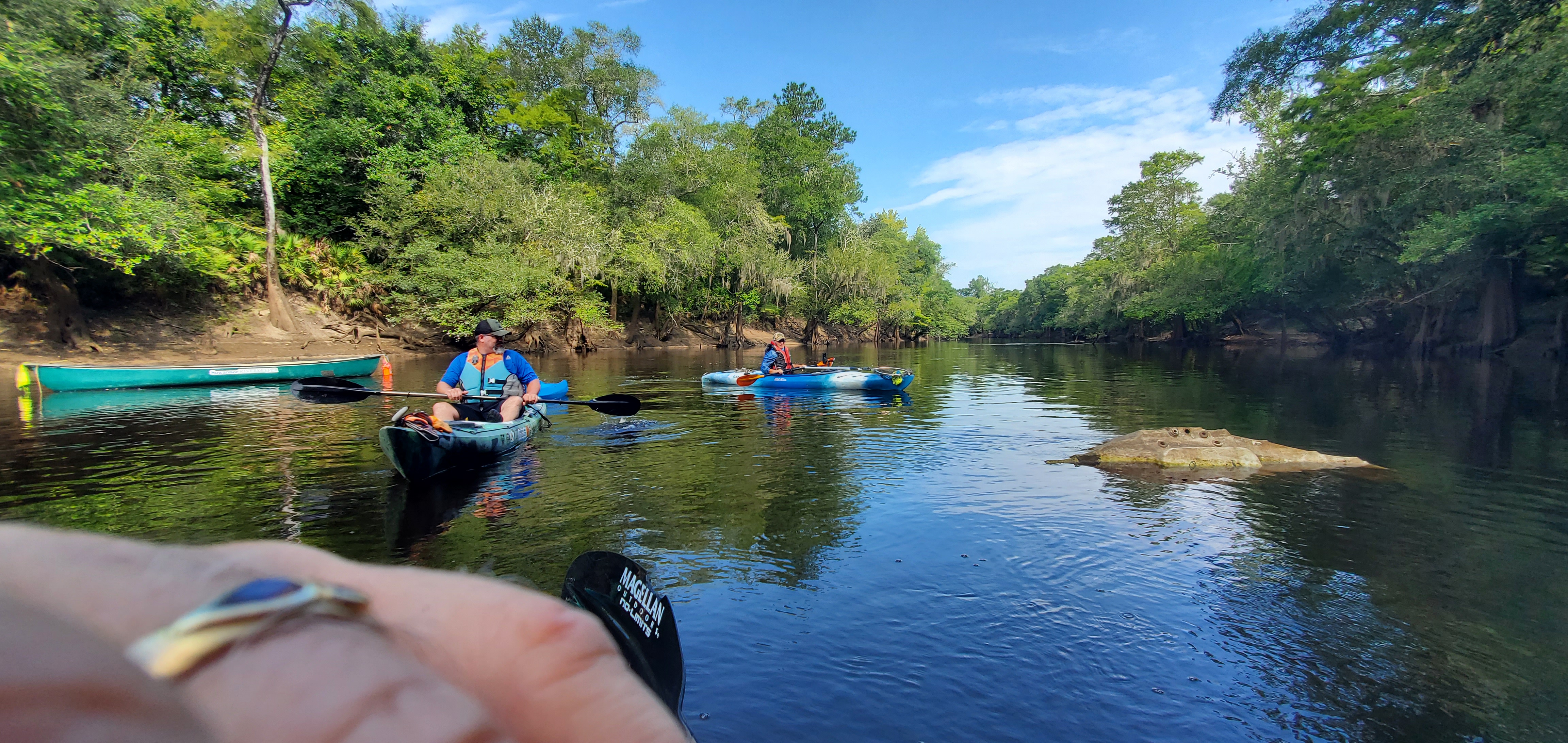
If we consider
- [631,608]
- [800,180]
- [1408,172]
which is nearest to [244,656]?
[631,608]

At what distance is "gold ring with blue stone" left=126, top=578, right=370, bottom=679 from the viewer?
538mm

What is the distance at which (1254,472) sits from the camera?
8.27 metres

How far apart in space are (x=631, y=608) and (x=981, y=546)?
4.24m

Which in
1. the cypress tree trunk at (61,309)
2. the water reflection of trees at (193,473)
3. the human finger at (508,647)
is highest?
the cypress tree trunk at (61,309)

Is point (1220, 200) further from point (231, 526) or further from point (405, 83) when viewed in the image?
point (231, 526)

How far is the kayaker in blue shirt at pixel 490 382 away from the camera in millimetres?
9469

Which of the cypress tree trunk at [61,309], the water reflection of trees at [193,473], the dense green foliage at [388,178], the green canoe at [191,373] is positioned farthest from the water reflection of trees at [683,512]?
the cypress tree trunk at [61,309]

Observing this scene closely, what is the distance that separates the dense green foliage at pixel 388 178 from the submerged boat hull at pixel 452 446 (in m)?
16.2

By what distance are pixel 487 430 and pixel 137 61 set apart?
89.3 ft

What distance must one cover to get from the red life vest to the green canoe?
9950 mm

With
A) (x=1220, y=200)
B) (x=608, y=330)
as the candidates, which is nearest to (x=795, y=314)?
(x=608, y=330)

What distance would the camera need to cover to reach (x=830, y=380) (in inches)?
707

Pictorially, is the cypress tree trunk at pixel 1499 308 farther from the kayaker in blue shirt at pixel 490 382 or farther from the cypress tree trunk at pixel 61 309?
the cypress tree trunk at pixel 61 309

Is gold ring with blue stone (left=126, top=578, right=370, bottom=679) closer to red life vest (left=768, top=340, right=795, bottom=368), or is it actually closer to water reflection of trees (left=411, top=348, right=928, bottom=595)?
water reflection of trees (left=411, top=348, right=928, bottom=595)
